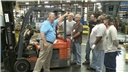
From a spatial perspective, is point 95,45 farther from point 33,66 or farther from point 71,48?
point 33,66

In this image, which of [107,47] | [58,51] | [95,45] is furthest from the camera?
[58,51]

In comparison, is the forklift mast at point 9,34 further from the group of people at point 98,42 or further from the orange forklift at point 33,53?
the group of people at point 98,42

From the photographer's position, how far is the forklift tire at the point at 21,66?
5.59 m

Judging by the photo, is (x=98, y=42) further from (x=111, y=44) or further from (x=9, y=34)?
(x=9, y=34)

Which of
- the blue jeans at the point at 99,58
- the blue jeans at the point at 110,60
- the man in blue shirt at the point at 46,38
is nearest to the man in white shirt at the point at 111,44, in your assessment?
the blue jeans at the point at 110,60

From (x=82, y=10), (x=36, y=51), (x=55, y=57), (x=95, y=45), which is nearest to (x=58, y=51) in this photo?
(x=55, y=57)

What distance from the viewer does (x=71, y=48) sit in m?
6.65

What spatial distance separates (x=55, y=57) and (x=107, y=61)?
1980mm

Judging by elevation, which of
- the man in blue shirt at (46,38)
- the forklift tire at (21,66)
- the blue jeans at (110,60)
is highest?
the man in blue shirt at (46,38)

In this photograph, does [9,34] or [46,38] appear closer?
[46,38]

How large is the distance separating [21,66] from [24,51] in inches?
21.1

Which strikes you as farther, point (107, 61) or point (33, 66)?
point (33, 66)

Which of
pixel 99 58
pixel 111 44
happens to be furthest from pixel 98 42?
pixel 111 44

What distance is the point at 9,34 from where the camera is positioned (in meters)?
5.56
